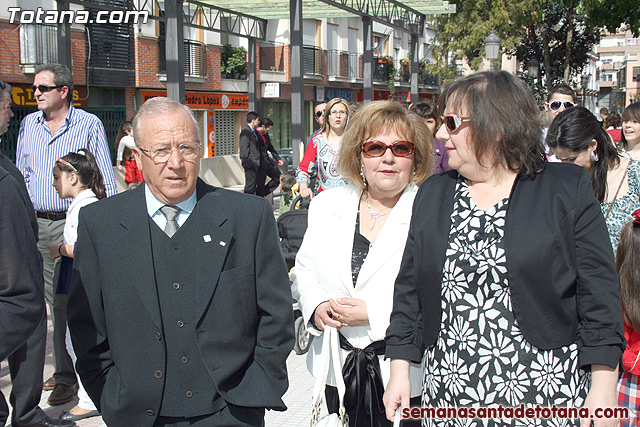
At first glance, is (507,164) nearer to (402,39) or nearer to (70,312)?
(70,312)

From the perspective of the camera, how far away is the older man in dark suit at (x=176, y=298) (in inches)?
92.9

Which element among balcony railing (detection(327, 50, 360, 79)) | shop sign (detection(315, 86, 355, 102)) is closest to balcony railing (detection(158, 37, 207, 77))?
shop sign (detection(315, 86, 355, 102))

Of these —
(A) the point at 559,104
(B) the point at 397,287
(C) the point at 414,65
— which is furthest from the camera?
(C) the point at 414,65

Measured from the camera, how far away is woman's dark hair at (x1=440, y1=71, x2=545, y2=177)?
96.5 inches

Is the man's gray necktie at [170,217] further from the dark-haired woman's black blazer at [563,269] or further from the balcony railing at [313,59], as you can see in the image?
the balcony railing at [313,59]

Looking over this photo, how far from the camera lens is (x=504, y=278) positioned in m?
2.36

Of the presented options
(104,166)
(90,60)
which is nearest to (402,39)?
(90,60)

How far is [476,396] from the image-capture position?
2430 millimetres

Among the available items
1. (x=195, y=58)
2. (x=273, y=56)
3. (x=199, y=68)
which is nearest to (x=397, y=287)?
(x=195, y=58)

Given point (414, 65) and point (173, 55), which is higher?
point (414, 65)

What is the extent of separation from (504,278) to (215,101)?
2709 centimetres

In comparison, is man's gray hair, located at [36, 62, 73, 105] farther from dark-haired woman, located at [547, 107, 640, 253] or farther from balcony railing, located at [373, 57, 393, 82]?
balcony railing, located at [373, 57, 393, 82]

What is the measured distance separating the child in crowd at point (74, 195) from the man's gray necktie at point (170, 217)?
7.63ft

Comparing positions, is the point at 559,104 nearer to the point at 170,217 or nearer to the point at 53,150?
the point at 53,150
